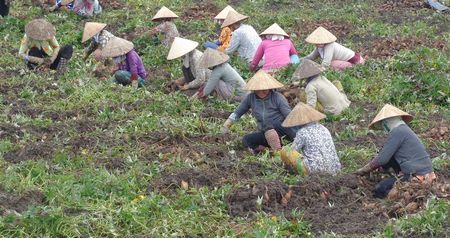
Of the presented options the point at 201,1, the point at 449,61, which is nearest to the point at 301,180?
the point at 449,61

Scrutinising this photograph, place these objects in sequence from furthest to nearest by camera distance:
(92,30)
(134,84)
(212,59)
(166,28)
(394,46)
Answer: (166,28) → (394,46) → (92,30) → (134,84) → (212,59)

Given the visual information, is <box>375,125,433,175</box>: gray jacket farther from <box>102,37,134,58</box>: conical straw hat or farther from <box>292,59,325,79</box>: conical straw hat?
<box>102,37,134,58</box>: conical straw hat

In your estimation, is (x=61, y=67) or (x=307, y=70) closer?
(x=307, y=70)

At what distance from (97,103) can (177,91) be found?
1.33 metres

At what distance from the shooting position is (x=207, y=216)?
695 centimetres

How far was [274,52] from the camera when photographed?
464 inches

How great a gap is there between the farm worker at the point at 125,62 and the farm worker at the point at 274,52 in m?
Answer: 1.71

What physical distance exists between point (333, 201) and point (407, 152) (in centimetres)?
80

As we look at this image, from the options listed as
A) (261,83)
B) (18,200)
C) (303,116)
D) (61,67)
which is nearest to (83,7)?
(61,67)

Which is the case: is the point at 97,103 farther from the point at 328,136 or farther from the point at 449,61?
the point at 449,61

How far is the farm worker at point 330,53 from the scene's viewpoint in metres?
11.7

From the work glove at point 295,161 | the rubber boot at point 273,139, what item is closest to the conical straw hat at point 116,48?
the rubber boot at point 273,139

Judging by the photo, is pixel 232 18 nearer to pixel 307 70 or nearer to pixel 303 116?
pixel 307 70

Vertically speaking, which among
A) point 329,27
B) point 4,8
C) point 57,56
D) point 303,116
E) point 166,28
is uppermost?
point 303,116
